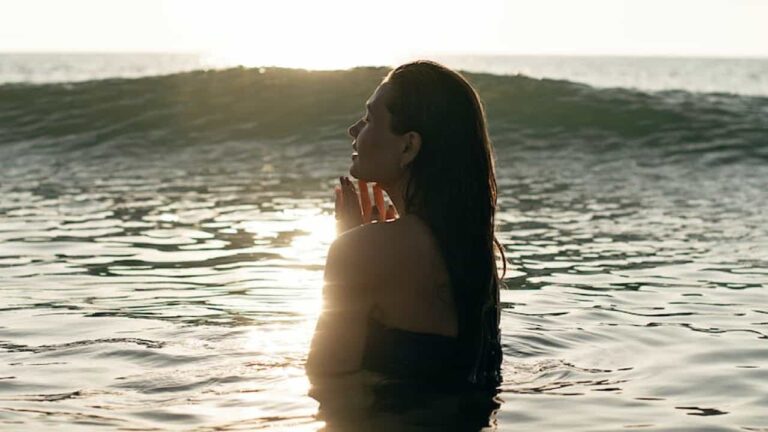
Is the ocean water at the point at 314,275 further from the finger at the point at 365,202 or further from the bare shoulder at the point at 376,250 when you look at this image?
the finger at the point at 365,202

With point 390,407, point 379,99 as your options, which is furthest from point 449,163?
point 390,407

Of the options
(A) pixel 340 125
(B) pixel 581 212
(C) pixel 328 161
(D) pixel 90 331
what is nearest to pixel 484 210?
(D) pixel 90 331

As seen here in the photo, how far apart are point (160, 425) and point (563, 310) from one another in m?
4.07

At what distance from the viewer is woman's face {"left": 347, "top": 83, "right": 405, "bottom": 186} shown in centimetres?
486

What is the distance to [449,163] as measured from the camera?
4.83 metres

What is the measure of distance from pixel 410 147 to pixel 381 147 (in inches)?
4.8

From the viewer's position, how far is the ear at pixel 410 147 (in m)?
4.82

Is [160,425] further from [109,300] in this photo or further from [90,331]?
[109,300]

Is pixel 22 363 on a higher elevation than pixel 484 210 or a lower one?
lower

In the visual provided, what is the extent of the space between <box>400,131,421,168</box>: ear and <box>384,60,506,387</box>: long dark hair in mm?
18

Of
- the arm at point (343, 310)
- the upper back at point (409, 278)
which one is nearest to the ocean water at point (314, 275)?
the arm at point (343, 310)

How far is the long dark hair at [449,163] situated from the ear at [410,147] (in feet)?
0.06

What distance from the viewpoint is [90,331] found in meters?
7.39

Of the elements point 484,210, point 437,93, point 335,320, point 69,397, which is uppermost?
point 437,93
